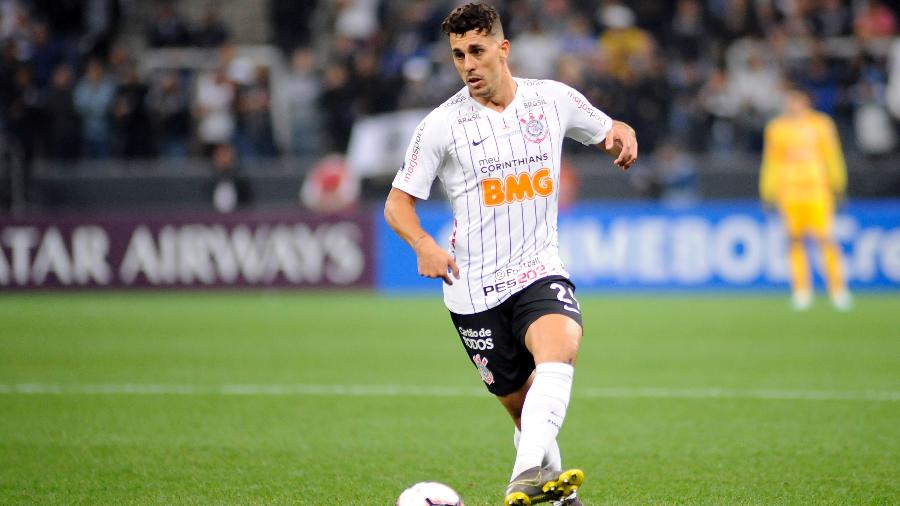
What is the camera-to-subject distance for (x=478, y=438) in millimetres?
7535

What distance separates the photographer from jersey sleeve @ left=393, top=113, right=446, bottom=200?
5340 mm

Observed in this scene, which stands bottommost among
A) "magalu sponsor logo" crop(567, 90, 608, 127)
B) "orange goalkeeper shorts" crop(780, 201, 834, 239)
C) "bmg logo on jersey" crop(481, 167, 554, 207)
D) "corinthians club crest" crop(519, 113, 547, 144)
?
"orange goalkeeper shorts" crop(780, 201, 834, 239)

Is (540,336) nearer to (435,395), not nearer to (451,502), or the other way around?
(451,502)

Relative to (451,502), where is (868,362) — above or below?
below

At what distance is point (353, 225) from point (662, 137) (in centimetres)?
478

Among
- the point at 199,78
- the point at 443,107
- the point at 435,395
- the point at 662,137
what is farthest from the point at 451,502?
the point at 199,78

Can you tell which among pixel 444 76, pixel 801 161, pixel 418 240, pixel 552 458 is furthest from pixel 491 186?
pixel 444 76

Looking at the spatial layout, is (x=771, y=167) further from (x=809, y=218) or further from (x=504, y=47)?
(x=504, y=47)

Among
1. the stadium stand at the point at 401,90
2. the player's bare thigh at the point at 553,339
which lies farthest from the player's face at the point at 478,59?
the stadium stand at the point at 401,90

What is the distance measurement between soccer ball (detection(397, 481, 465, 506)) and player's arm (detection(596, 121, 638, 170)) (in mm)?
1598

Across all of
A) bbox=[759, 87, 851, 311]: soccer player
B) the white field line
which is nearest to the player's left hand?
the white field line

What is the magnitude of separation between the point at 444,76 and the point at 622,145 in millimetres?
14325

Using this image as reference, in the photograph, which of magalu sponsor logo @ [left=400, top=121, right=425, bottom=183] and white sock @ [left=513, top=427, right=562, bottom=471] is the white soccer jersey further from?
white sock @ [left=513, top=427, right=562, bottom=471]

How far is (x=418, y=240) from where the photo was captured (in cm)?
518
